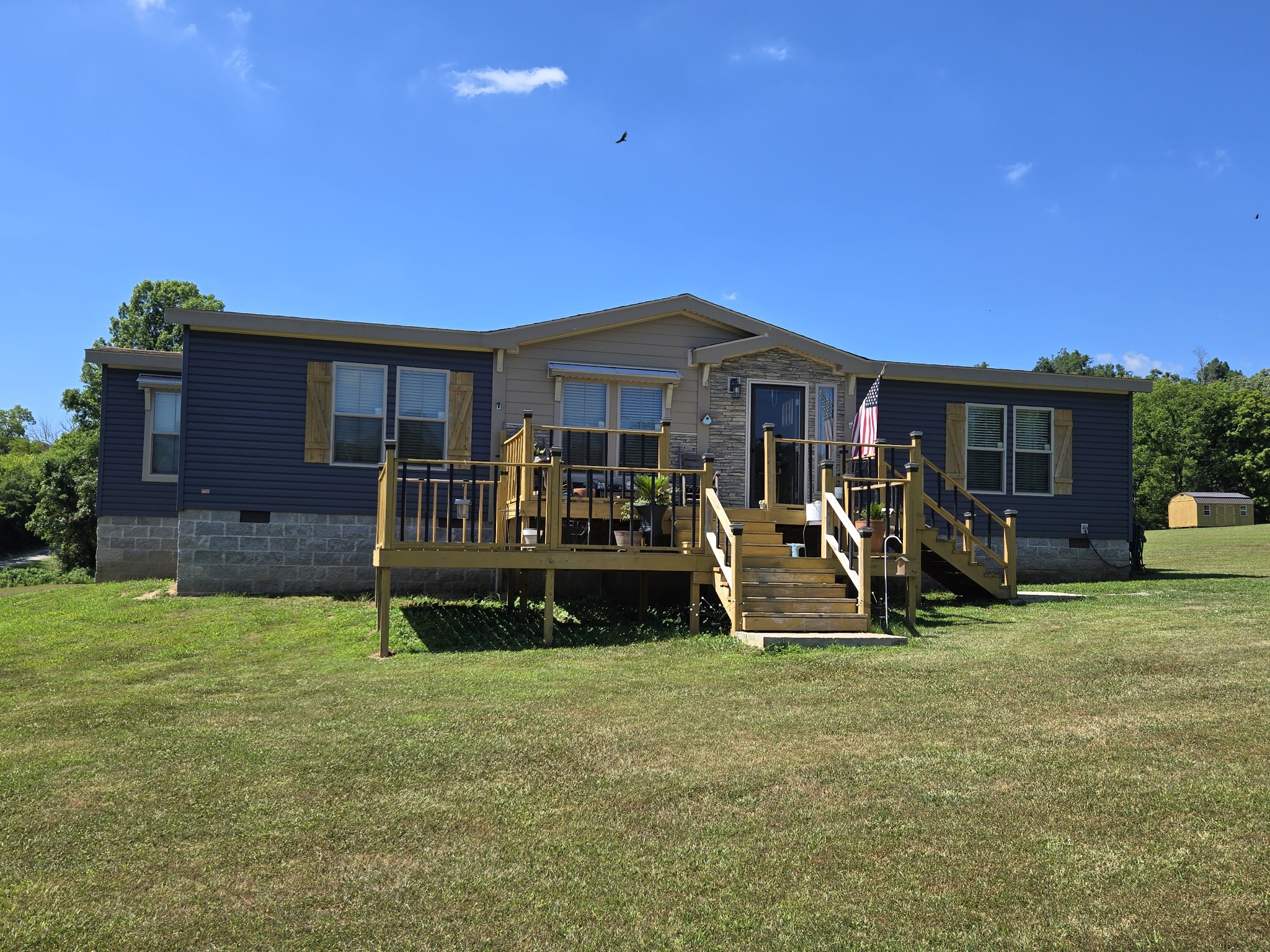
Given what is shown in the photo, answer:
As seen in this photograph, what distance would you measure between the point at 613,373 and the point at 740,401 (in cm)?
177

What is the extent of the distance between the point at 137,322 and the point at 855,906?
40.9 meters

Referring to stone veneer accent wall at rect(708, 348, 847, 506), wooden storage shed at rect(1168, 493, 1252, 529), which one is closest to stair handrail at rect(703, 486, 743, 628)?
stone veneer accent wall at rect(708, 348, 847, 506)

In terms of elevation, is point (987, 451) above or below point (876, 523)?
above

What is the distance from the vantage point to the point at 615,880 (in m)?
3.54

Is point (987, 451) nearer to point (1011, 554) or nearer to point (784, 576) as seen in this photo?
point (1011, 554)

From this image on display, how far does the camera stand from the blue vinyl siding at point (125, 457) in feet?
47.9

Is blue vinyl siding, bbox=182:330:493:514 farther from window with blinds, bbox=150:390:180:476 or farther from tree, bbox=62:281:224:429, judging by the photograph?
tree, bbox=62:281:224:429

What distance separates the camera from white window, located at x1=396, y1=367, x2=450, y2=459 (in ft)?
41.4

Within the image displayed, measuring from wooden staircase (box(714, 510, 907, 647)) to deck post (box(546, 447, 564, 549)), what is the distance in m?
1.57

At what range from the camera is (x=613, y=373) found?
1259 cm

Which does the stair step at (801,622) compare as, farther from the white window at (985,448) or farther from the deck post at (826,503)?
the white window at (985,448)

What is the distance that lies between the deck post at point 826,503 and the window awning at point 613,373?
3524 mm

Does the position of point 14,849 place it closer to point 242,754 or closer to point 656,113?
point 242,754

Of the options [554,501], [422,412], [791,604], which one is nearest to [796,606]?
[791,604]
